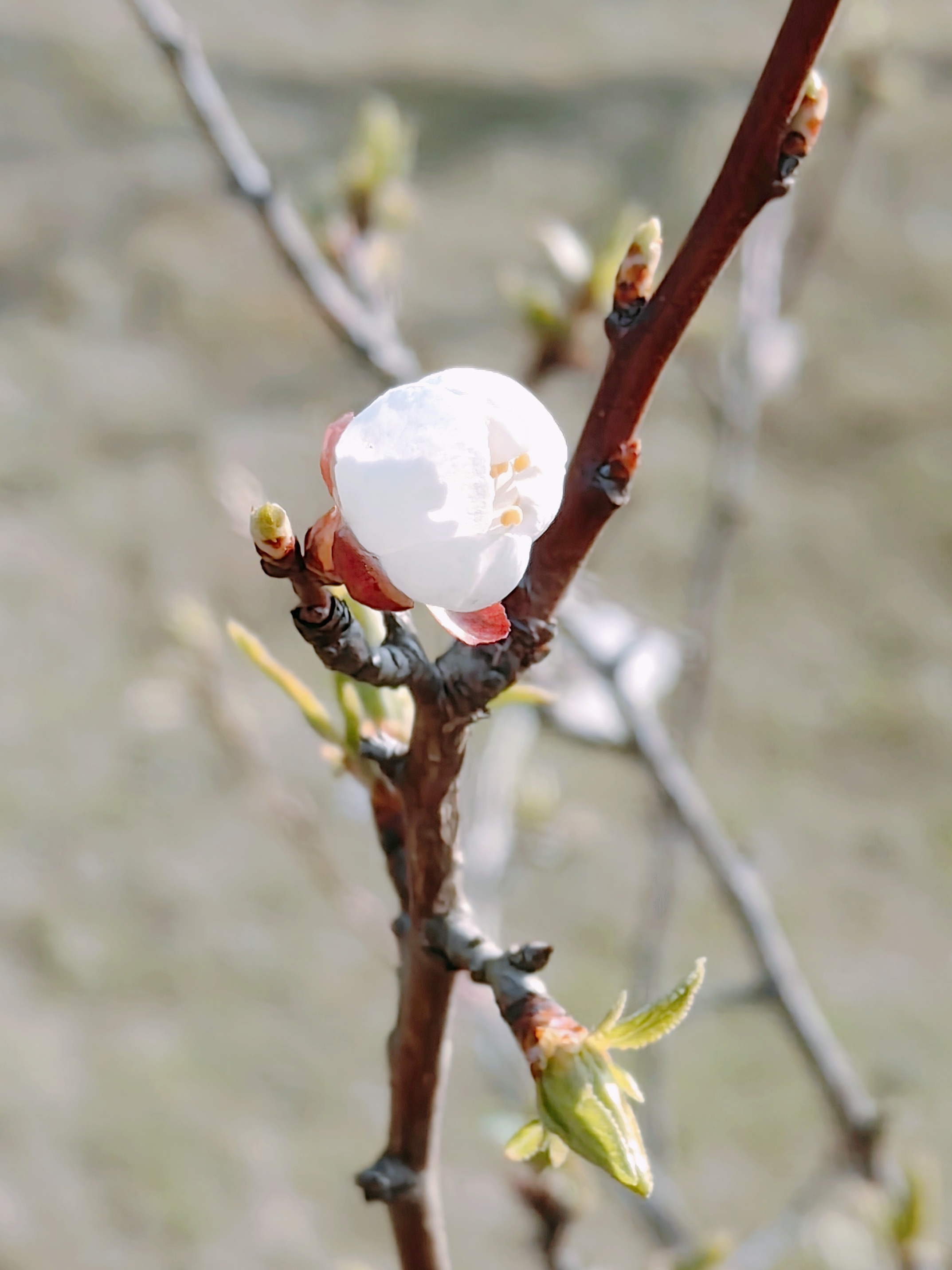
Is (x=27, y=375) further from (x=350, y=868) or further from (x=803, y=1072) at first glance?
(x=803, y=1072)

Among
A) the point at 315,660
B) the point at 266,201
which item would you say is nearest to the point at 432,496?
the point at 266,201

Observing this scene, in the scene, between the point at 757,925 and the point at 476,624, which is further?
the point at 757,925

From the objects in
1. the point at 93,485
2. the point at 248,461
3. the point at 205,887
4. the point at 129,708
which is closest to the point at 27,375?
the point at 93,485

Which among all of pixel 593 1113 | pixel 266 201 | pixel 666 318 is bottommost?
pixel 593 1113

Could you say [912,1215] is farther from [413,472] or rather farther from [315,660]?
[315,660]

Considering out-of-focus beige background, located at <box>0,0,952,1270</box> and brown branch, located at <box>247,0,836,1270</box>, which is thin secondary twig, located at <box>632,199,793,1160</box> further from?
brown branch, located at <box>247,0,836,1270</box>

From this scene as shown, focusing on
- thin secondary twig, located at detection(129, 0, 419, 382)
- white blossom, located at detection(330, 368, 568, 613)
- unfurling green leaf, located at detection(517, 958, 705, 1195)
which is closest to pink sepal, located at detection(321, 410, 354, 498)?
white blossom, located at detection(330, 368, 568, 613)
